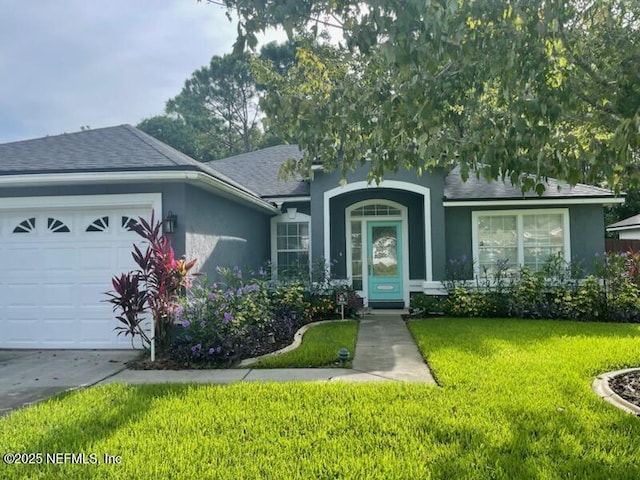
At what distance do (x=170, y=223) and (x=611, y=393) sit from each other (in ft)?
21.8

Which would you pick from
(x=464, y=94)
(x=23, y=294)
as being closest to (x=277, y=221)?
(x=23, y=294)

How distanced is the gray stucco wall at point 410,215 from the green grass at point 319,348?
2981 mm

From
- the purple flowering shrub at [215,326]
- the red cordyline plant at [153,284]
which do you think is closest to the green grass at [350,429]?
the purple flowering shrub at [215,326]

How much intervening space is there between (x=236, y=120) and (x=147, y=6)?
32.7 m

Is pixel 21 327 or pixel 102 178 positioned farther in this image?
pixel 21 327

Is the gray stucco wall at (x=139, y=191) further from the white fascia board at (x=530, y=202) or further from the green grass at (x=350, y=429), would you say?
the white fascia board at (x=530, y=202)

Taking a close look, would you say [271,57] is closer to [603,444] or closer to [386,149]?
[386,149]

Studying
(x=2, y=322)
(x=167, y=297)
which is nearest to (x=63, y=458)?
(x=167, y=297)

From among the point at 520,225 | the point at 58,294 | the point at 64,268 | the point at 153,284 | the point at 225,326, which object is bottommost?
the point at 225,326

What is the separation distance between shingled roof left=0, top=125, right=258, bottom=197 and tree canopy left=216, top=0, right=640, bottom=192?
3717 millimetres

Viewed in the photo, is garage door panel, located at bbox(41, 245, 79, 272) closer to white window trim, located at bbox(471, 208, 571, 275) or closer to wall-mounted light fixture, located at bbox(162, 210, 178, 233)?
wall-mounted light fixture, located at bbox(162, 210, 178, 233)

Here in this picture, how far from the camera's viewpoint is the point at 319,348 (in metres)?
7.18

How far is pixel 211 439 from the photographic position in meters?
3.76

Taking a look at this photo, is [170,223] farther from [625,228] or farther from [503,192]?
[625,228]
